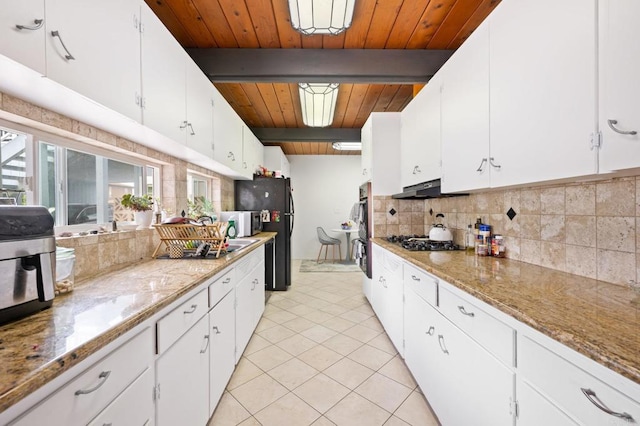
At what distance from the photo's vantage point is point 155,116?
1388 mm

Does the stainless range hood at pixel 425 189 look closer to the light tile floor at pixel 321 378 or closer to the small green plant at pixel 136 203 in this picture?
the light tile floor at pixel 321 378

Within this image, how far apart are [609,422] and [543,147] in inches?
35.4

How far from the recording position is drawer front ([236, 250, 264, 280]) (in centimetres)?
200

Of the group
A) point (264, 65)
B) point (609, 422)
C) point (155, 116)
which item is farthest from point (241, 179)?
point (609, 422)

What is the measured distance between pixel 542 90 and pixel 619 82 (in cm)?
27

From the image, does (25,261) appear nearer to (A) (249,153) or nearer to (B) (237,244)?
(B) (237,244)

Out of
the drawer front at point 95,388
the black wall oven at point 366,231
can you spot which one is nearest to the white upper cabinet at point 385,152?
the black wall oven at point 366,231

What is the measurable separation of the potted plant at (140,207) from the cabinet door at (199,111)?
49 centimetres

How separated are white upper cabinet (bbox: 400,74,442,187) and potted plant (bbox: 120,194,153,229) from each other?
6.75 feet

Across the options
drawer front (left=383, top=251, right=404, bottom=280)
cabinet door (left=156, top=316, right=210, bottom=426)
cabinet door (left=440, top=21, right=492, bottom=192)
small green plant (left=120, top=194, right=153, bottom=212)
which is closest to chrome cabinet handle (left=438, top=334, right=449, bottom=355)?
drawer front (left=383, top=251, right=404, bottom=280)

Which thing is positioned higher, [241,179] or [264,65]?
[264,65]

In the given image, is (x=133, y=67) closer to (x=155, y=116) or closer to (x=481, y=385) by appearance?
(x=155, y=116)

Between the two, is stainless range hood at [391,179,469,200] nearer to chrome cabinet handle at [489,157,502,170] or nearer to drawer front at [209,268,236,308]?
chrome cabinet handle at [489,157,502,170]

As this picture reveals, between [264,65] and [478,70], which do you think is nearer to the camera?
[478,70]
